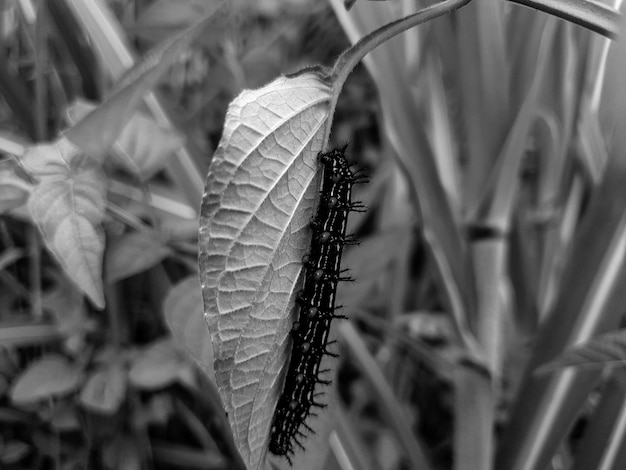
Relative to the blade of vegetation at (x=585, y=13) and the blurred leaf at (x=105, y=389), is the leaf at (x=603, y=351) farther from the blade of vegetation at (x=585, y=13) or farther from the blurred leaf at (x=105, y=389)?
the blurred leaf at (x=105, y=389)

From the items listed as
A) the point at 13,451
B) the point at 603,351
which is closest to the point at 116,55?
the point at 13,451

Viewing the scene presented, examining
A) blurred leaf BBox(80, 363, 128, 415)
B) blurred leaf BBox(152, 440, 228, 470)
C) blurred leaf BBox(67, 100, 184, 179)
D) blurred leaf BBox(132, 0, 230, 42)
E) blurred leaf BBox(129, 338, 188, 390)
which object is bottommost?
blurred leaf BBox(152, 440, 228, 470)

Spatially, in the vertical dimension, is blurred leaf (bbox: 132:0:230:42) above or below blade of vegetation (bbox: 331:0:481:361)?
above

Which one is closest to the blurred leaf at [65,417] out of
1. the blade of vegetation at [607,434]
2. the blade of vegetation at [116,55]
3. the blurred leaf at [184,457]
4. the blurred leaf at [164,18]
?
the blurred leaf at [184,457]

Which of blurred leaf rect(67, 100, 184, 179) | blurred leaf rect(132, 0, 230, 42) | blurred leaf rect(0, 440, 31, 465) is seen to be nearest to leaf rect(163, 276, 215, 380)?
blurred leaf rect(67, 100, 184, 179)

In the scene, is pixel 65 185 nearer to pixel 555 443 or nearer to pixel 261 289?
pixel 261 289

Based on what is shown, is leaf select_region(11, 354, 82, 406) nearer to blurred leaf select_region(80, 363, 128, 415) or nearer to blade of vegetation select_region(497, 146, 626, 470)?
blurred leaf select_region(80, 363, 128, 415)

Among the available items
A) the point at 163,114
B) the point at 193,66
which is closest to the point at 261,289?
the point at 163,114

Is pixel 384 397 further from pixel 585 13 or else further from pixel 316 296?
pixel 585 13
